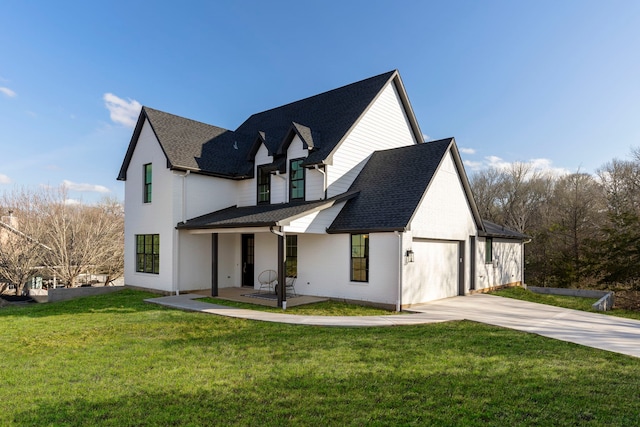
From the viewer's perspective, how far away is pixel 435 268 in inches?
542

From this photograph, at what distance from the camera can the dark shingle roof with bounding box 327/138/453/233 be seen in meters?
12.2

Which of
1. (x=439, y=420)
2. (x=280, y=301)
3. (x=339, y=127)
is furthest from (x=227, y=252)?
(x=439, y=420)

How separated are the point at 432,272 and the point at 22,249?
843 inches

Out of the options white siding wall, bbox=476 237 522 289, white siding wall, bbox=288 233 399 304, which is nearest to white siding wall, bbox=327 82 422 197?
white siding wall, bbox=288 233 399 304

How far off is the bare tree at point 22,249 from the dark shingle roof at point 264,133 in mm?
8188

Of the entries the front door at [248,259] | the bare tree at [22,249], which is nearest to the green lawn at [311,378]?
the front door at [248,259]

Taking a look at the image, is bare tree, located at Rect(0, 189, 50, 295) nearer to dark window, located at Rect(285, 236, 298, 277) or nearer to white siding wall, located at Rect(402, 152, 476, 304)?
dark window, located at Rect(285, 236, 298, 277)

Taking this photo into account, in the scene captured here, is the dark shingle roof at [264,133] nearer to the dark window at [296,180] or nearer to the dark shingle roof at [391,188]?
the dark window at [296,180]

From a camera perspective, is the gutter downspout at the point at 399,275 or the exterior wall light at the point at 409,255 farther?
the exterior wall light at the point at 409,255

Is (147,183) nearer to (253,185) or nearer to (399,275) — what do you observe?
(253,185)

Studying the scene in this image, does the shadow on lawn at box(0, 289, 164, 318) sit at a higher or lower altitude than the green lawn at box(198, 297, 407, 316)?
lower

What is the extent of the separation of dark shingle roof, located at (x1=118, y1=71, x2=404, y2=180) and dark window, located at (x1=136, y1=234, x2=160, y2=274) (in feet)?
10.8

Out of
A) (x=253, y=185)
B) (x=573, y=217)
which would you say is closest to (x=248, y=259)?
(x=253, y=185)

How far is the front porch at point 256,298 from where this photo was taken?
41.2 feet
